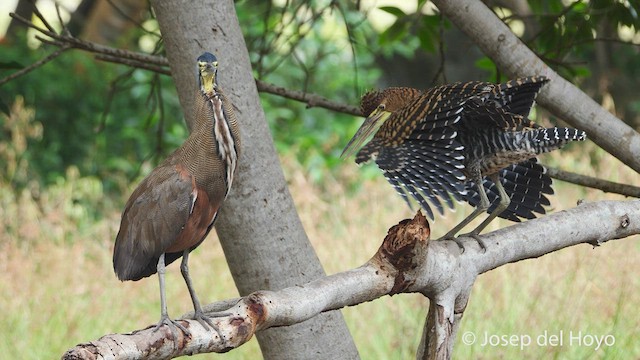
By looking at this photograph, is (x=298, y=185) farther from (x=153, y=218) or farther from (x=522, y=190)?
(x=153, y=218)

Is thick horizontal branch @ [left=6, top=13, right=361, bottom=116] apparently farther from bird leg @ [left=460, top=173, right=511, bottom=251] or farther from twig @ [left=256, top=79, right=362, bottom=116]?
bird leg @ [left=460, top=173, right=511, bottom=251]

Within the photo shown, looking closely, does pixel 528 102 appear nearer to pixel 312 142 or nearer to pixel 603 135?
pixel 603 135

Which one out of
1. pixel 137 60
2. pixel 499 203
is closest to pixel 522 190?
pixel 499 203

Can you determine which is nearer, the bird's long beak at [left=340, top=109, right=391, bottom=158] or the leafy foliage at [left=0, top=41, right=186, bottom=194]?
the bird's long beak at [left=340, top=109, right=391, bottom=158]

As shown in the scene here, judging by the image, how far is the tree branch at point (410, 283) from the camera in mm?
1922

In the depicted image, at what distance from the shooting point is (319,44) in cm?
780

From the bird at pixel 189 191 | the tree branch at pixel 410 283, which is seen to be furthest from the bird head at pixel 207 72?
the tree branch at pixel 410 283

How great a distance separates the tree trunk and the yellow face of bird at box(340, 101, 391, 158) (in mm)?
245

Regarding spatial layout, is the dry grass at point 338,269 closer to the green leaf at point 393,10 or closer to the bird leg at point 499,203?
the bird leg at point 499,203

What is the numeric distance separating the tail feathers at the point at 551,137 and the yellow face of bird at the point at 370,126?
1.54 ft

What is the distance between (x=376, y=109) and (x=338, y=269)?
251cm

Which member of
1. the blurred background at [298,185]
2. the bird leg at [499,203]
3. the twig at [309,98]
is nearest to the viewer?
the bird leg at [499,203]

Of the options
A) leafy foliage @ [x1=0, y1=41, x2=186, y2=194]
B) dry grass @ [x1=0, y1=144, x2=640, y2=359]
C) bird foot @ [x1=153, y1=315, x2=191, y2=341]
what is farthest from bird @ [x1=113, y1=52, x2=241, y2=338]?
leafy foliage @ [x1=0, y1=41, x2=186, y2=194]

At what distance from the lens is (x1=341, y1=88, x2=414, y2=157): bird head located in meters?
2.93
